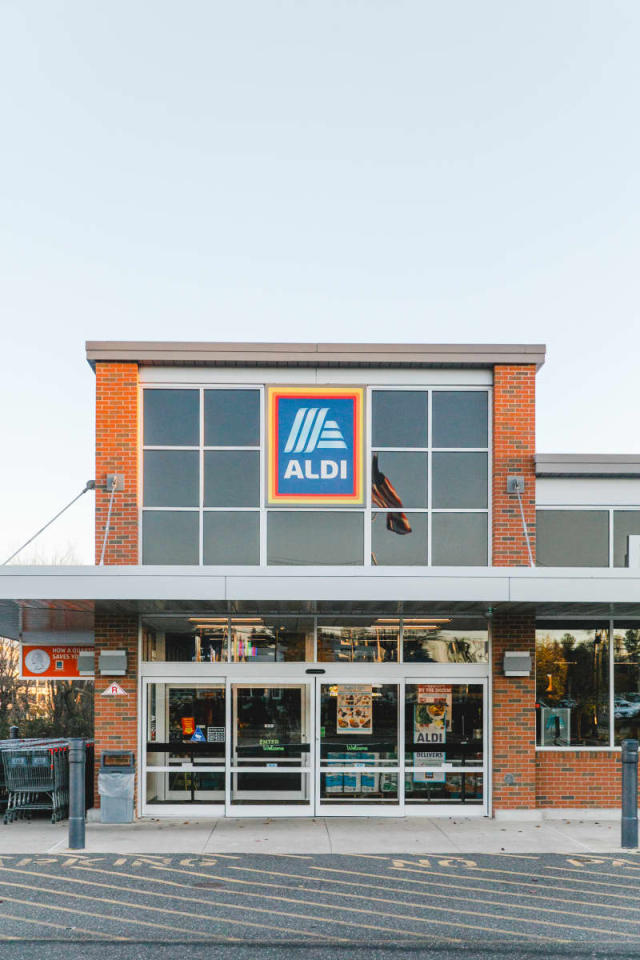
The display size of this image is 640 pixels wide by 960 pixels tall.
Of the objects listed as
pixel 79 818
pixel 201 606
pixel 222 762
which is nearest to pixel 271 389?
pixel 201 606

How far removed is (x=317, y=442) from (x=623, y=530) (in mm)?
4960

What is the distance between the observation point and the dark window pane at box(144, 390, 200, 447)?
14.3 m

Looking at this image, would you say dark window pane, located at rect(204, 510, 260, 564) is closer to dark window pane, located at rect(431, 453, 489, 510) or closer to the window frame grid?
the window frame grid

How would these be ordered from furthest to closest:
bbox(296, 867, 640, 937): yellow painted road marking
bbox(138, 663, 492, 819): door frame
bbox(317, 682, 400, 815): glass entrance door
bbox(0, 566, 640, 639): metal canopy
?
bbox(317, 682, 400, 815): glass entrance door → bbox(138, 663, 492, 819): door frame → bbox(0, 566, 640, 639): metal canopy → bbox(296, 867, 640, 937): yellow painted road marking

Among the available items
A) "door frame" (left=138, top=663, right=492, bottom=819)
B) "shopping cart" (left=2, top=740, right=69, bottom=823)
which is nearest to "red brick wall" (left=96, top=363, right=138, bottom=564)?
"door frame" (left=138, top=663, right=492, bottom=819)

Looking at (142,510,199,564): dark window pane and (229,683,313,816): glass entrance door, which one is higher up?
(142,510,199,564): dark window pane

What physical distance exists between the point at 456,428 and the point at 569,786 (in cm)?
560

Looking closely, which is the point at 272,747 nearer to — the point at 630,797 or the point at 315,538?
the point at 315,538

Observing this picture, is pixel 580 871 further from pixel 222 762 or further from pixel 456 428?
pixel 456 428

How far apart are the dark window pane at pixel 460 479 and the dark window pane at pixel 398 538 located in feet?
1.51

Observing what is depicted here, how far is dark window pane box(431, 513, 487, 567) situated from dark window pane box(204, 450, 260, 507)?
9.00 feet

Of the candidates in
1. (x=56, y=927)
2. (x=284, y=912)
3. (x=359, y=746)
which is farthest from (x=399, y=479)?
(x=56, y=927)

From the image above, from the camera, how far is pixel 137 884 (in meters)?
10.2

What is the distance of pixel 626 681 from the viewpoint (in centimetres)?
1474
